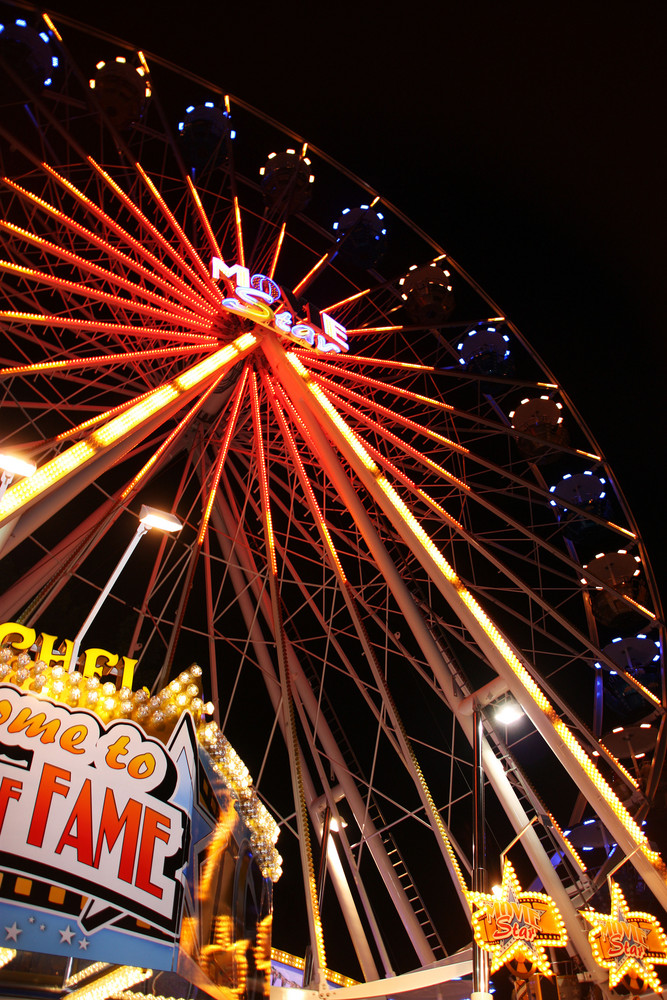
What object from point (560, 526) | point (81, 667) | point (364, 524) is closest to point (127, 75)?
point (364, 524)

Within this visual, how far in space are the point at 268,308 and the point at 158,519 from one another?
14.2ft

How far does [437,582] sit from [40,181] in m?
10.1

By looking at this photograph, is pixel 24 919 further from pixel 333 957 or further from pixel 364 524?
pixel 333 957

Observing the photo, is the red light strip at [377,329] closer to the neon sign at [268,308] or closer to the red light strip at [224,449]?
the neon sign at [268,308]

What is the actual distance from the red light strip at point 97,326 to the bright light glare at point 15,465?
292cm

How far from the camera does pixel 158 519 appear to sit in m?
10.4

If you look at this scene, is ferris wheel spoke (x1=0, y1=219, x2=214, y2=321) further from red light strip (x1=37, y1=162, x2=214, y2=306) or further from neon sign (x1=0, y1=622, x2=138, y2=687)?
neon sign (x1=0, y1=622, x2=138, y2=687)

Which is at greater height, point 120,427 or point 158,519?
point 120,427

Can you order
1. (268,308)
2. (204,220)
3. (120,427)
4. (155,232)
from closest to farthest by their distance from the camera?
(120,427) < (268,308) < (155,232) < (204,220)

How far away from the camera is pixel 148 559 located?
24266 millimetres

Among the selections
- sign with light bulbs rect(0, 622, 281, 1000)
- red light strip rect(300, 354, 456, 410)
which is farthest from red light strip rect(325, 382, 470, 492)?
sign with light bulbs rect(0, 622, 281, 1000)

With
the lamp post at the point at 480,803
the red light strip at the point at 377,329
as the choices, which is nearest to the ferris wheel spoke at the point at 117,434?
the red light strip at the point at 377,329

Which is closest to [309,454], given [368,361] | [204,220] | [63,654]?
[368,361]

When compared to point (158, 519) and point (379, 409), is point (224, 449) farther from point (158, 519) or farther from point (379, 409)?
point (158, 519)
